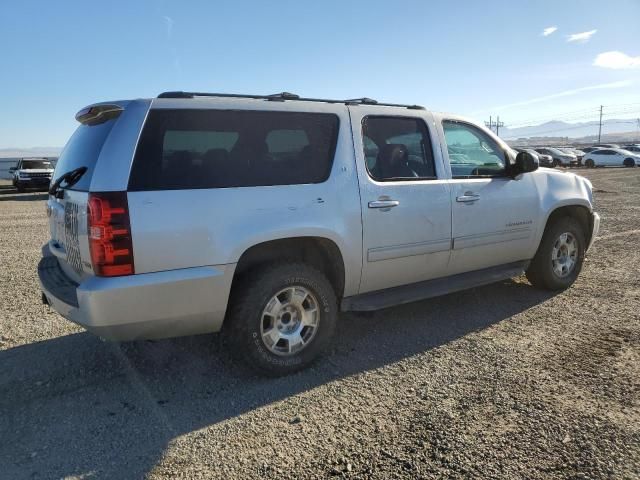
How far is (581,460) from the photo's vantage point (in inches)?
98.7

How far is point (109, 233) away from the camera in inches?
110

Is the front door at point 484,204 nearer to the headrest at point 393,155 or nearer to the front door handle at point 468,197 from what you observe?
the front door handle at point 468,197

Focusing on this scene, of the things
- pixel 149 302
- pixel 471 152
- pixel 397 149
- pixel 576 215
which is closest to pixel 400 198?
pixel 397 149

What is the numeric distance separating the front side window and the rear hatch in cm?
287

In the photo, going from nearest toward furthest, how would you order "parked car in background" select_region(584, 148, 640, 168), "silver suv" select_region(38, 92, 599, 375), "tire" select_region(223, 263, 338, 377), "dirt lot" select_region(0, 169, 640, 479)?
"dirt lot" select_region(0, 169, 640, 479) < "silver suv" select_region(38, 92, 599, 375) < "tire" select_region(223, 263, 338, 377) < "parked car in background" select_region(584, 148, 640, 168)

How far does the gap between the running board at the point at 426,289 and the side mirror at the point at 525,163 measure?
979 millimetres

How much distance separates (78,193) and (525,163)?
3.92 meters

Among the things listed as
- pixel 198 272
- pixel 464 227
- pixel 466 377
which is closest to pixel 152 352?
pixel 198 272

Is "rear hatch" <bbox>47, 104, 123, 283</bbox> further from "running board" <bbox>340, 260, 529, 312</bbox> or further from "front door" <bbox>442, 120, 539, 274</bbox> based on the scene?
"front door" <bbox>442, 120, 539, 274</bbox>

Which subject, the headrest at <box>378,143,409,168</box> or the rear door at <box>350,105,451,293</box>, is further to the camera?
the headrest at <box>378,143,409,168</box>

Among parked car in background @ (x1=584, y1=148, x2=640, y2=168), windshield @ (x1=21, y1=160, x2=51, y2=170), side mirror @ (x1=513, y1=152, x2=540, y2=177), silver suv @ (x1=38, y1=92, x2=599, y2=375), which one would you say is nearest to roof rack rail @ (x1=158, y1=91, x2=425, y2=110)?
silver suv @ (x1=38, y1=92, x2=599, y2=375)

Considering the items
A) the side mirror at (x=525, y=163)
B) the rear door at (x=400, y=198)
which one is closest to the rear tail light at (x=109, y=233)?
the rear door at (x=400, y=198)

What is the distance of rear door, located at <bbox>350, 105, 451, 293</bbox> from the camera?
3.79 metres

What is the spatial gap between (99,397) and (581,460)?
2.96 meters
